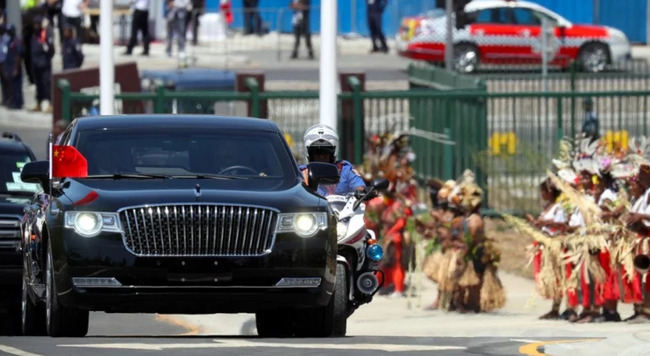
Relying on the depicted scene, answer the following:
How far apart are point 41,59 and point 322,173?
24.8 meters

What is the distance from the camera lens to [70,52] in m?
39.6

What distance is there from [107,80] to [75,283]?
36.8 feet

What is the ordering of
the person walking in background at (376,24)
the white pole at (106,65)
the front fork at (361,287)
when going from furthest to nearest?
the person walking in background at (376,24)
the white pole at (106,65)
the front fork at (361,287)

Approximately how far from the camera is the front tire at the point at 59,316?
13086 millimetres

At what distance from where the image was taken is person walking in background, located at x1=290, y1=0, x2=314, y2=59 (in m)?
48.5

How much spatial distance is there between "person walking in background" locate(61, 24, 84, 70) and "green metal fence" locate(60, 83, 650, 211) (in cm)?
1185

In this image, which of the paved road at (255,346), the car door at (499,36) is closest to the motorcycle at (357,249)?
the paved road at (255,346)

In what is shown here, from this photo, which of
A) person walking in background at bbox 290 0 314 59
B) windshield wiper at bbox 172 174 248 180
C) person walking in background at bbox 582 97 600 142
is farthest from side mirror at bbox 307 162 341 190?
person walking in background at bbox 290 0 314 59

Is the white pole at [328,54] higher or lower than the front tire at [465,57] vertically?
higher

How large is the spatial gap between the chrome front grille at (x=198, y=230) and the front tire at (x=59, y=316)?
719 millimetres

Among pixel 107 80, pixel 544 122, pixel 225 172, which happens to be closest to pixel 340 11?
pixel 544 122

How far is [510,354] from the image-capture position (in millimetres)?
12117

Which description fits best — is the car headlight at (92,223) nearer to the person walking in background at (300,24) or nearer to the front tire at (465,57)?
the front tire at (465,57)

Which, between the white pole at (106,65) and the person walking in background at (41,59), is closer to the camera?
the white pole at (106,65)
